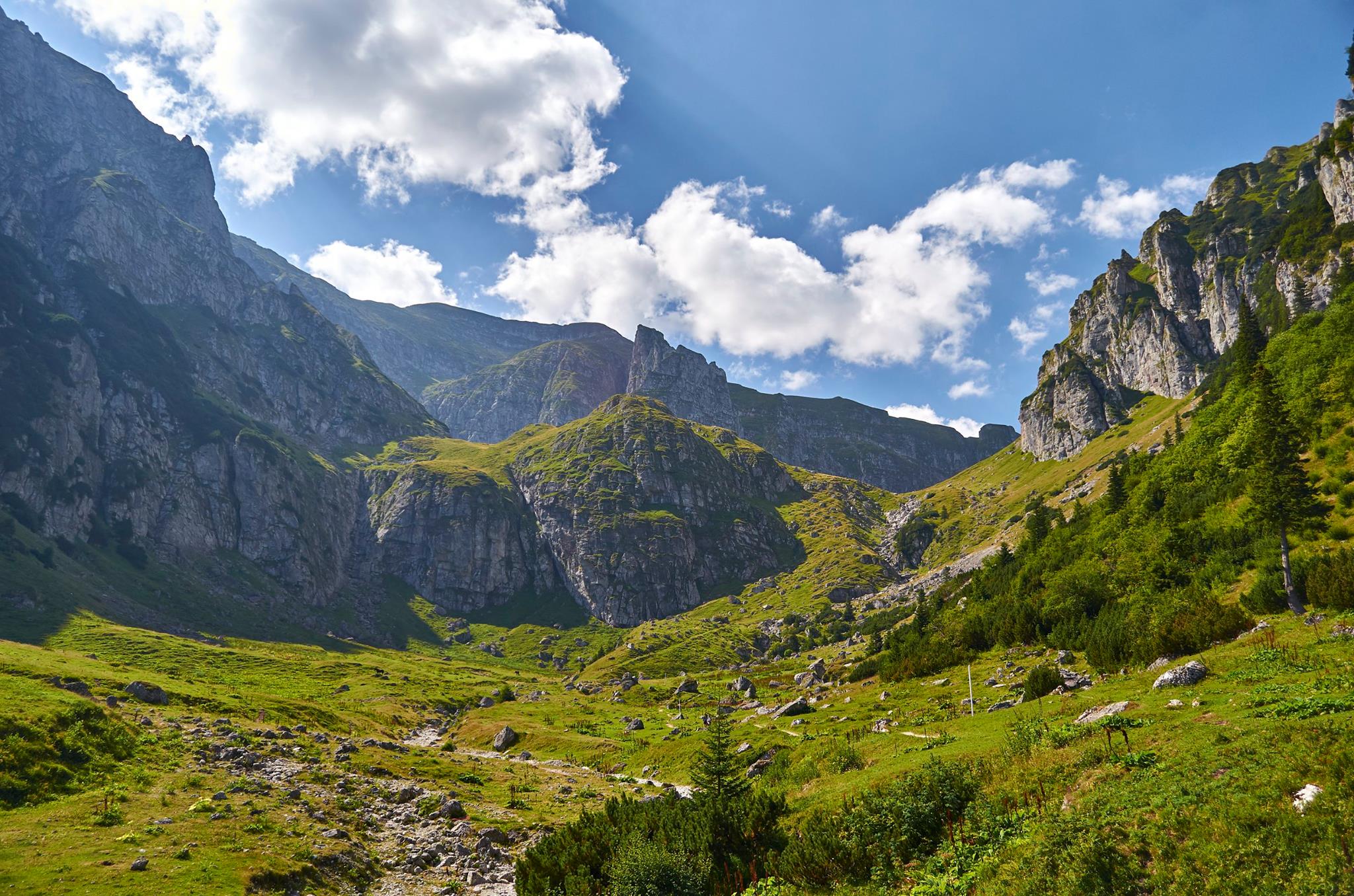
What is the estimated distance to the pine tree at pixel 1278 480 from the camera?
42.6m

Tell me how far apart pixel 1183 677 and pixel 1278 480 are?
81.4ft

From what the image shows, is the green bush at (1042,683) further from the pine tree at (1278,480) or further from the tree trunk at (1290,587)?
the pine tree at (1278,480)

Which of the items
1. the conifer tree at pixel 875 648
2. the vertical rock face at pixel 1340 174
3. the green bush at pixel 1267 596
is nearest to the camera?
the green bush at pixel 1267 596

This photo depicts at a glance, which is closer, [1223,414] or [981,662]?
[981,662]

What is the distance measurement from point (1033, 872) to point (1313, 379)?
76314mm

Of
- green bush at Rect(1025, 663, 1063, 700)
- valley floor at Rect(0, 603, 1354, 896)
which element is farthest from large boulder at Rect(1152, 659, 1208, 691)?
green bush at Rect(1025, 663, 1063, 700)

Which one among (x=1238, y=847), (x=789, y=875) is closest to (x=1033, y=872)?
(x=1238, y=847)

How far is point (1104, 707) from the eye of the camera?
28.7m

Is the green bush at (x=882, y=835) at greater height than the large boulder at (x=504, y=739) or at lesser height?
greater

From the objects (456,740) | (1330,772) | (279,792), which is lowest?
(456,740)

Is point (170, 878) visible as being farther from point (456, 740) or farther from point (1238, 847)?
point (456, 740)

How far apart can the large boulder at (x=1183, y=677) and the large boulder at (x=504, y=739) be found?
83045 mm

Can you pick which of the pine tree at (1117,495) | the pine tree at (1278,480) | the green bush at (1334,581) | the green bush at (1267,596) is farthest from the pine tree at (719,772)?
the pine tree at (1117,495)

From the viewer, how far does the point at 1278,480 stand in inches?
1725
